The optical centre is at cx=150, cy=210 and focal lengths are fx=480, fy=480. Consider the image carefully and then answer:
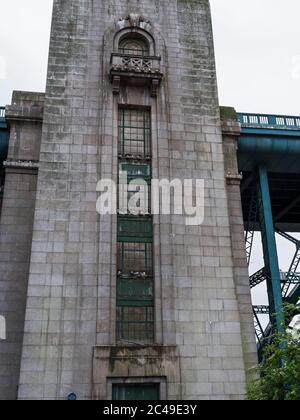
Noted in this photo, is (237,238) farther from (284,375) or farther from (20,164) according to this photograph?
(284,375)

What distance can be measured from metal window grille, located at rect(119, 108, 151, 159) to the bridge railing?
351 inches

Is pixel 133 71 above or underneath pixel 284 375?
above

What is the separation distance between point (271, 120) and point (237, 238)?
471 inches

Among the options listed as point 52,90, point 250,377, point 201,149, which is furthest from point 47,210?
point 250,377

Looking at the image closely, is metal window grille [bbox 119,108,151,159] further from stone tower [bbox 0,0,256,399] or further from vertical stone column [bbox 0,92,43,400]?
vertical stone column [bbox 0,92,43,400]

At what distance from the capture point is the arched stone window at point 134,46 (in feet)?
108

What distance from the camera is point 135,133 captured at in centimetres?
3091

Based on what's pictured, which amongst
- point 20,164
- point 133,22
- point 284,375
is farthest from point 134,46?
point 284,375

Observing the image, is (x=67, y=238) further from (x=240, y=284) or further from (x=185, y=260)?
(x=240, y=284)

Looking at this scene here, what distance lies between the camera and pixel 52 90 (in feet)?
99.9

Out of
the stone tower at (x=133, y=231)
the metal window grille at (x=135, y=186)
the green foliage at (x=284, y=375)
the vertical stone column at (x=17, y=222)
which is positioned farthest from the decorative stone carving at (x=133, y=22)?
the green foliage at (x=284, y=375)

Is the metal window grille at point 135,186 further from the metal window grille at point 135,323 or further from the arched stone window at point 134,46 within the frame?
the arched stone window at point 134,46

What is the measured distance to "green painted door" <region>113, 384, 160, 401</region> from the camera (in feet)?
79.2

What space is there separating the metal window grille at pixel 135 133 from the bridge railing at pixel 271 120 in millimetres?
8918
